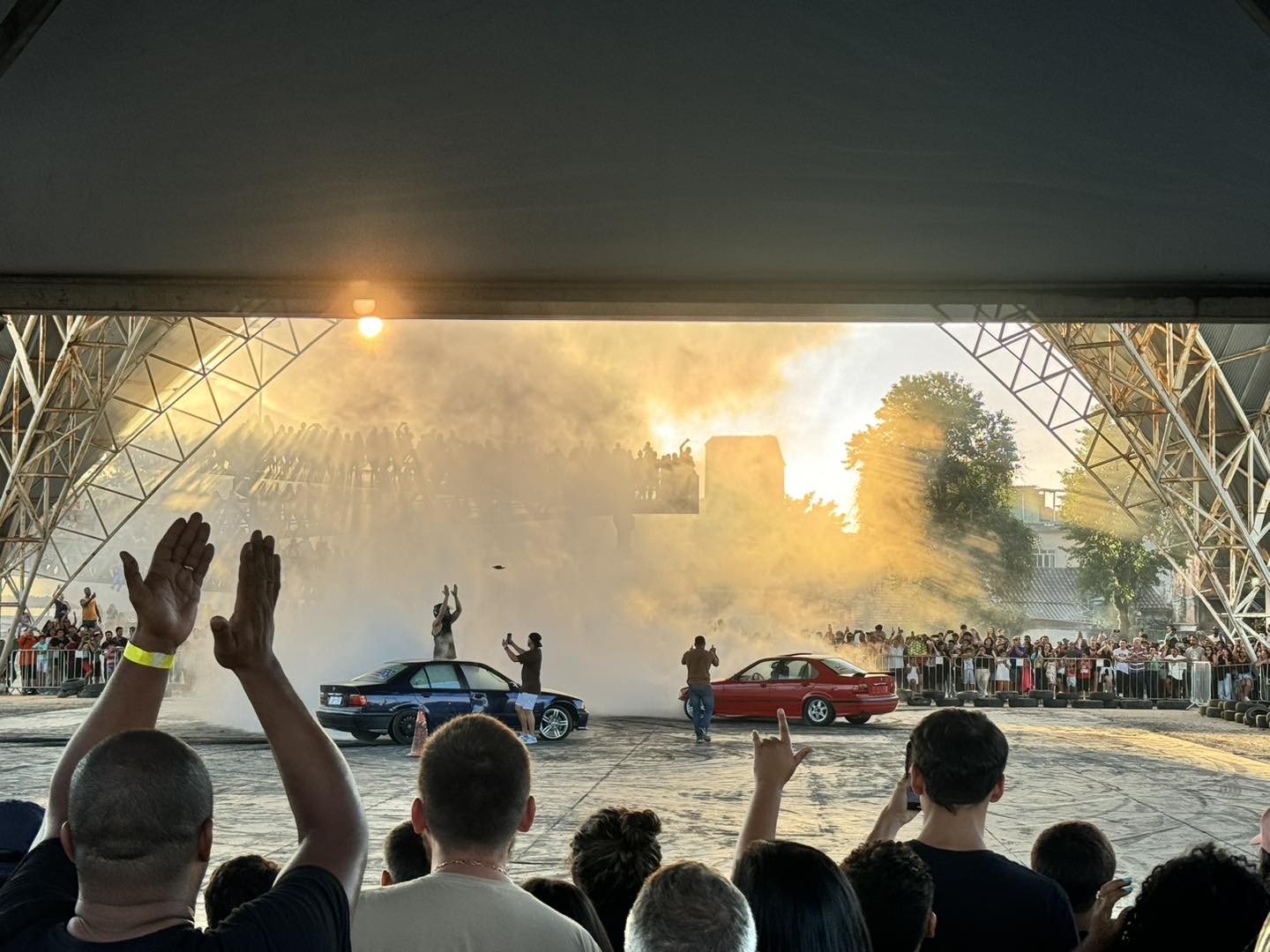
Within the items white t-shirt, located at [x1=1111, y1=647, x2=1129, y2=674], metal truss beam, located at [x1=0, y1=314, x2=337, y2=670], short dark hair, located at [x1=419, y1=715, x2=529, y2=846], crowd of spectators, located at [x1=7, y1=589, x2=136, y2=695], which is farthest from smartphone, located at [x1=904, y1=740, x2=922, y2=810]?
white t-shirt, located at [x1=1111, y1=647, x2=1129, y2=674]

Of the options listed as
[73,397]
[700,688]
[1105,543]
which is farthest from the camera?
[1105,543]

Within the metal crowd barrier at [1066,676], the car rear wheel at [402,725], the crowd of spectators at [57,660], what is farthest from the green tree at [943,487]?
the car rear wheel at [402,725]

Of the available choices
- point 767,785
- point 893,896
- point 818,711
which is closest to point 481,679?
point 818,711

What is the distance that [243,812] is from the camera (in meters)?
10.8

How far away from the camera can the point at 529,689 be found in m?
18.5

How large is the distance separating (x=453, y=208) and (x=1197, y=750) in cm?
1565

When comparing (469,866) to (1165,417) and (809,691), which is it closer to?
(809,691)

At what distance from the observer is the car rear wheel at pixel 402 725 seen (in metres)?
17.3

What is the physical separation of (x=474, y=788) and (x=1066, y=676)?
29.1 meters

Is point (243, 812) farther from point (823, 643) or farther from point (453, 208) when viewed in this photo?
point (823, 643)

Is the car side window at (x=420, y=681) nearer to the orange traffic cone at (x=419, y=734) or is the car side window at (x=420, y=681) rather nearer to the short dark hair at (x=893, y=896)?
the orange traffic cone at (x=419, y=734)

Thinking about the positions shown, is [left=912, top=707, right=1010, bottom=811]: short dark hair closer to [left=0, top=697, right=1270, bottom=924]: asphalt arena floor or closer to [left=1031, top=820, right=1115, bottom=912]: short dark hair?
[left=1031, top=820, right=1115, bottom=912]: short dark hair

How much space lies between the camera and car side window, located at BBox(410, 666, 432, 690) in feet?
57.4

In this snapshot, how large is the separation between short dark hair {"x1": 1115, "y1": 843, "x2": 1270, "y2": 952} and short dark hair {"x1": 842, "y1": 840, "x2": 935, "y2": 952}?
0.49 metres
